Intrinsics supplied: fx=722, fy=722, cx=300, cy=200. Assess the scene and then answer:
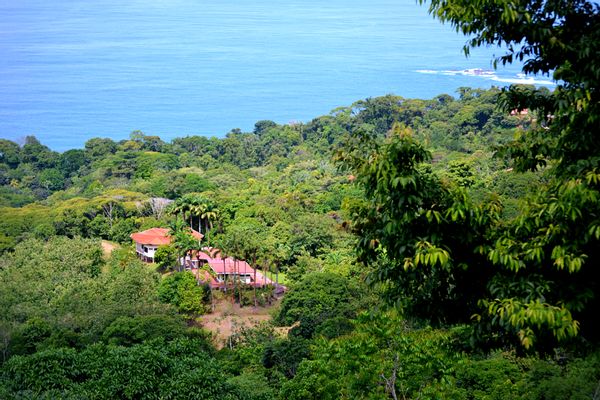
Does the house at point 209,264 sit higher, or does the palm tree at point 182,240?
the palm tree at point 182,240

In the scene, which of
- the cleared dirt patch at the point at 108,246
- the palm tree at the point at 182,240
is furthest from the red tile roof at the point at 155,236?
the palm tree at the point at 182,240

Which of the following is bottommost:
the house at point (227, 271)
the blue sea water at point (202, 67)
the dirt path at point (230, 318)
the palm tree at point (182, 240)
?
the dirt path at point (230, 318)

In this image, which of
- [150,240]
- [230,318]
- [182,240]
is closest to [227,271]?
[182,240]

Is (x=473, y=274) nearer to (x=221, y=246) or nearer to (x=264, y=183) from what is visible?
(x=221, y=246)

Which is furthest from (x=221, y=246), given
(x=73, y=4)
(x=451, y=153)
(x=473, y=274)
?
(x=73, y=4)

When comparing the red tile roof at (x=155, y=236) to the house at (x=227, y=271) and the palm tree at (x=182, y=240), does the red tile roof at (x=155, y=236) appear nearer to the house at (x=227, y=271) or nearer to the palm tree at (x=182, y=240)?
the house at (x=227, y=271)

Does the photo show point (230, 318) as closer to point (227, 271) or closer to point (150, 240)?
point (227, 271)

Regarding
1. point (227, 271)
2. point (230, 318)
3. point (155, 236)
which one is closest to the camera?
point (230, 318)
